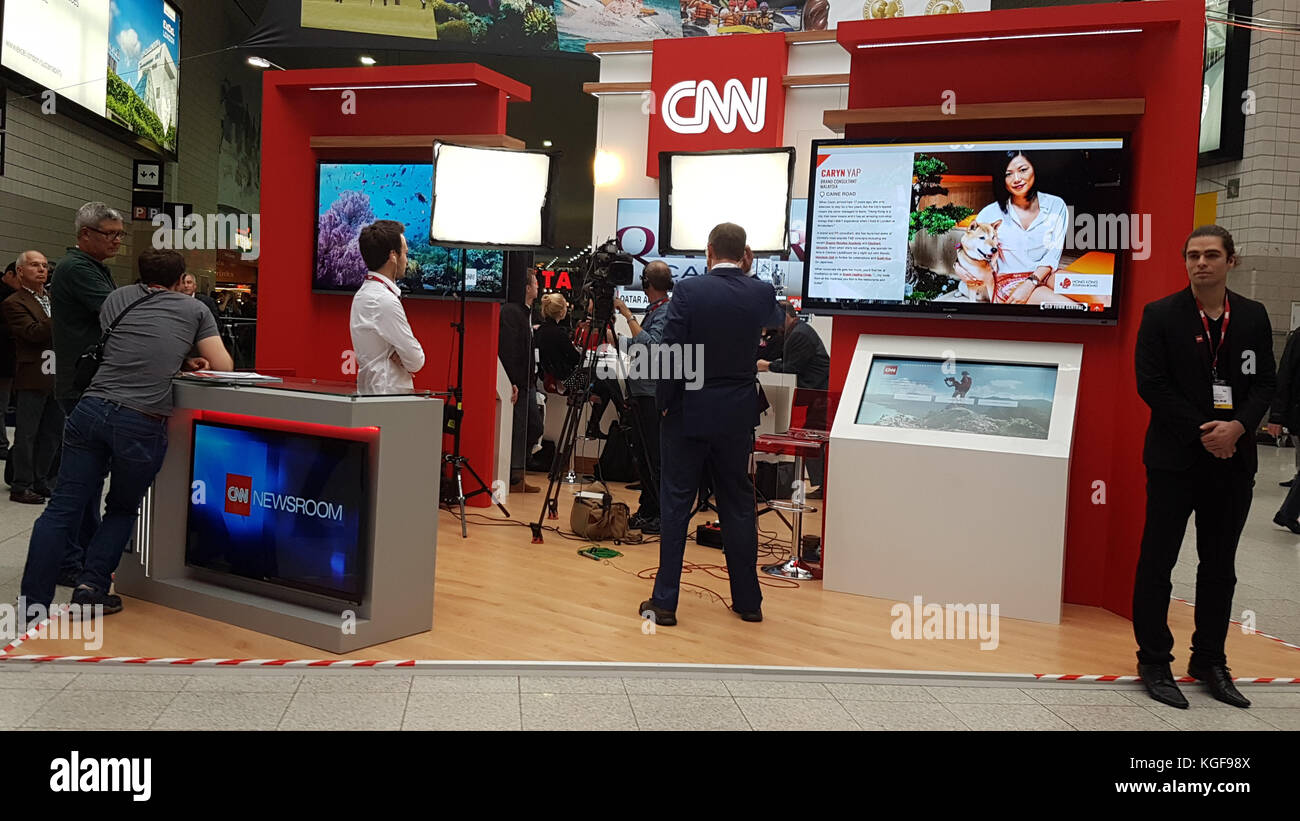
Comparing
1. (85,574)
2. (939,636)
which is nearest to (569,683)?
(939,636)

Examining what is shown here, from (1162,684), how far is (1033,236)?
234cm

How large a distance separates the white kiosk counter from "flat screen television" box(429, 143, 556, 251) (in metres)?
2.27

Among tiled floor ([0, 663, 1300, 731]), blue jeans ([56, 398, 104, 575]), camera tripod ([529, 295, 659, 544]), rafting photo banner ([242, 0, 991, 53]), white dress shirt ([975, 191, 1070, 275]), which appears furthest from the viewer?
rafting photo banner ([242, 0, 991, 53])

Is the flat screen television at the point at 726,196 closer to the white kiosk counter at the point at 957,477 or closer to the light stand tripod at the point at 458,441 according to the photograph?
the white kiosk counter at the point at 957,477

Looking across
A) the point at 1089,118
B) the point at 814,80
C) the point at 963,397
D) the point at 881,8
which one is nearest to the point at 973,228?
the point at 1089,118

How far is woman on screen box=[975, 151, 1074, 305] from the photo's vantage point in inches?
198

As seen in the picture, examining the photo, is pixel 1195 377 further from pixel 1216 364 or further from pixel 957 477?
pixel 957 477

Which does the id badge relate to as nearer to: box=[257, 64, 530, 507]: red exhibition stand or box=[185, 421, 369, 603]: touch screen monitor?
box=[185, 421, 369, 603]: touch screen monitor

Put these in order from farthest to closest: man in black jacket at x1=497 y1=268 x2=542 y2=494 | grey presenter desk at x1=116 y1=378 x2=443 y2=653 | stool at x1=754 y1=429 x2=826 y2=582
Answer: man in black jacket at x1=497 y1=268 x2=542 y2=494, stool at x1=754 y1=429 x2=826 y2=582, grey presenter desk at x1=116 y1=378 x2=443 y2=653

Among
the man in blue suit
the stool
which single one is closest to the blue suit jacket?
the man in blue suit

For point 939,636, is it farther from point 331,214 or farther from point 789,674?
point 331,214

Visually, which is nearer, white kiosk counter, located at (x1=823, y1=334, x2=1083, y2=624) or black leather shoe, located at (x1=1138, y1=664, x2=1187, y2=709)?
black leather shoe, located at (x1=1138, y1=664, x2=1187, y2=709)

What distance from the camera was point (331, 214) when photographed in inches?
285
